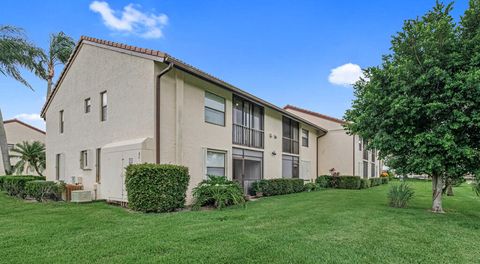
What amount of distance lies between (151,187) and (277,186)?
28.0ft

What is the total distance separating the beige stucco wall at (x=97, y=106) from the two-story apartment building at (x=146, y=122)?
0.13 feet

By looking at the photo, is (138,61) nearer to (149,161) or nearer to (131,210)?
(149,161)

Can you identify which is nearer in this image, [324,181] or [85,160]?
[85,160]

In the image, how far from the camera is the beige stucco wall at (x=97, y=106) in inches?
438

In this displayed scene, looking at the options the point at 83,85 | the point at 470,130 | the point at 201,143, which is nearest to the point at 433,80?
the point at 470,130

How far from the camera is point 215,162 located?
43.7 feet

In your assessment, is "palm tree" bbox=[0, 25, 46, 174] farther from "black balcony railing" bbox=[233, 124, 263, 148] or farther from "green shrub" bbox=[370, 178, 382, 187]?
"green shrub" bbox=[370, 178, 382, 187]

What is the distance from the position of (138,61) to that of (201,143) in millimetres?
4050

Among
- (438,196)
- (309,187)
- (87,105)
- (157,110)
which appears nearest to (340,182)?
(309,187)

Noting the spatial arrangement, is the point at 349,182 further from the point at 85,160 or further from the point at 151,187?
the point at 85,160

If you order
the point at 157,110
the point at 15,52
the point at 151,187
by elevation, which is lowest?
the point at 151,187

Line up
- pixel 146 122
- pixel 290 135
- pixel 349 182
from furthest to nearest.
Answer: pixel 349 182, pixel 290 135, pixel 146 122

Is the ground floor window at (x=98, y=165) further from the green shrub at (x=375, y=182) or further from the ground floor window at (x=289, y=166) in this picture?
the green shrub at (x=375, y=182)

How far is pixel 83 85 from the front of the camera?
47.2ft
